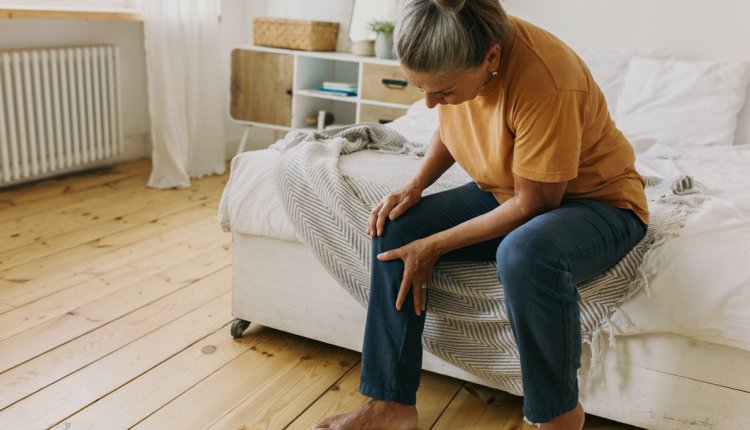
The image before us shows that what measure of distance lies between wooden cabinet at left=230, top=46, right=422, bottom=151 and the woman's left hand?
1958 mm

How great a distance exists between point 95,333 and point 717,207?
59.2 inches

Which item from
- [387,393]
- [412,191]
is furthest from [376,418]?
[412,191]

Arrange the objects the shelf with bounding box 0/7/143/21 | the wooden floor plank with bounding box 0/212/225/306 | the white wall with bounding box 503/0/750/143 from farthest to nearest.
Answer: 1. the white wall with bounding box 503/0/750/143
2. the shelf with bounding box 0/7/143/21
3. the wooden floor plank with bounding box 0/212/225/306

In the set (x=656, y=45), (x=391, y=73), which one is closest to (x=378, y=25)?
(x=391, y=73)

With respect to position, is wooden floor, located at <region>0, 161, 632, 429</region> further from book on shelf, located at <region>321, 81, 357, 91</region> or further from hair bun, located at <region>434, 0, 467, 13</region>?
book on shelf, located at <region>321, 81, 357, 91</region>

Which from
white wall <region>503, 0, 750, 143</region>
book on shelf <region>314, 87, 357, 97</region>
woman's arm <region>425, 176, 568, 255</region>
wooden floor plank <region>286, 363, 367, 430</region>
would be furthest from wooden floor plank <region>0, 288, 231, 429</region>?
white wall <region>503, 0, 750, 143</region>

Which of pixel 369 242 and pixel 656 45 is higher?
pixel 656 45

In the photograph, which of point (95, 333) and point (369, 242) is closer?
point (369, 242)

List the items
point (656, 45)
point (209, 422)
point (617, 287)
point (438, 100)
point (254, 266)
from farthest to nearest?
point (656, 45) → point (254, 266) → point (209, 422) → point (617, 287) → point (438, 100)

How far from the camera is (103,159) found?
135 inches

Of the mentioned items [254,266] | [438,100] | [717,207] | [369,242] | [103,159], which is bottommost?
[103,159]

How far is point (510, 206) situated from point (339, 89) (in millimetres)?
2311

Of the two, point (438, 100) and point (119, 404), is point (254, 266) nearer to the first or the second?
point (119, 404)

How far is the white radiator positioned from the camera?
112 inches
